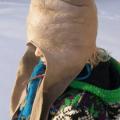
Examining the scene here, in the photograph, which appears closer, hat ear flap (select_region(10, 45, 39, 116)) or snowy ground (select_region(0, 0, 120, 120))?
hat ear flap (select_region(10, 45, 39, 116))

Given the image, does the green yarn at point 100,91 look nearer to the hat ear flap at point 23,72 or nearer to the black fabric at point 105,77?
the black fabric at point 105,77

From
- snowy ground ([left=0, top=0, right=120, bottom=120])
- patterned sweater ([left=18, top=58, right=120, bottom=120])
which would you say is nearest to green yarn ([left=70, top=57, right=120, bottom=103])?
patterned sweater ([left=18, top=58, right=120, bottom=120])

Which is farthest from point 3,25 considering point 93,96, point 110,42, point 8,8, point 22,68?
point 93,96

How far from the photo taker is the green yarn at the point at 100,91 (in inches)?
52.5

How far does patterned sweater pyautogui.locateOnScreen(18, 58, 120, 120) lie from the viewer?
1301mm

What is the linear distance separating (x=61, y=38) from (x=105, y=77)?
0.17m

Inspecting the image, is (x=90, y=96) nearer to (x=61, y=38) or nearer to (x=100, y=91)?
(x=100, y=91)

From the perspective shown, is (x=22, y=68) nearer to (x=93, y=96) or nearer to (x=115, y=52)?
(x=93, y=96)

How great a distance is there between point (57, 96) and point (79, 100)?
75mm

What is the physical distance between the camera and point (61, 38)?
51.9 inches

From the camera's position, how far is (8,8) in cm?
371

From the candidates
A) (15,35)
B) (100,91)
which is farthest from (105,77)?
(15,35)

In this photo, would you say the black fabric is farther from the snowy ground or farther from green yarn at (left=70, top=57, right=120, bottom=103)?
the snowy ground

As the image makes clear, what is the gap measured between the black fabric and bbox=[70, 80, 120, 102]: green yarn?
15 millimetres
